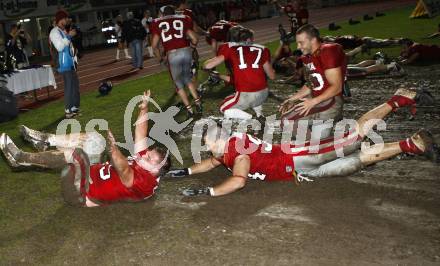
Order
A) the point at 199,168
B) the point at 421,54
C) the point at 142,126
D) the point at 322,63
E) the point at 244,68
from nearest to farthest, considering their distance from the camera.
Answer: the point at 142,126 < the point at 322,63 < the point at 199,168 < the point at 244,68 < the point at 421,54

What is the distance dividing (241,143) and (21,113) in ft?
31.5

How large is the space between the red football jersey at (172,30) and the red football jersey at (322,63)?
4742mm

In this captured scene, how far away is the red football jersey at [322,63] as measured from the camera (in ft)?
21.1

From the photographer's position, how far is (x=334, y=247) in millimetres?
4875

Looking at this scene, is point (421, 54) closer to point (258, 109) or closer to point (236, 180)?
point (258, 109)

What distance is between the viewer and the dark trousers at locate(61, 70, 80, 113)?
440 inches

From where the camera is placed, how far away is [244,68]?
8133 mm

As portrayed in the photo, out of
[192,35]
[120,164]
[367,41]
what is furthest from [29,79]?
[367,41]

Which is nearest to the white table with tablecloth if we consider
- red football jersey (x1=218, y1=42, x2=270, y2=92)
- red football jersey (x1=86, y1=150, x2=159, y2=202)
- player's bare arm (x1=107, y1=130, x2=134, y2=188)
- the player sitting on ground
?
red football jersey (x1=218, y1=42, x2=270, y2=92)

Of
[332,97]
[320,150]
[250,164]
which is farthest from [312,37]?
[250,164]

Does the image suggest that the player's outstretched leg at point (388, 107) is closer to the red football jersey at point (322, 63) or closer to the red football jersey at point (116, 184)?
the red football jersey at point (322, 63)

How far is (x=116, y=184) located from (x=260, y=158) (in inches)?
76.5

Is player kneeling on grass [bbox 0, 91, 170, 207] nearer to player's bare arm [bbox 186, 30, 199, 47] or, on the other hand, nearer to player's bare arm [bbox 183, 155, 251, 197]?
player's bare arm [bbox 183, 155, 251, 197]

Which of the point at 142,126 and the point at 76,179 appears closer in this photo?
the point at 76,179
